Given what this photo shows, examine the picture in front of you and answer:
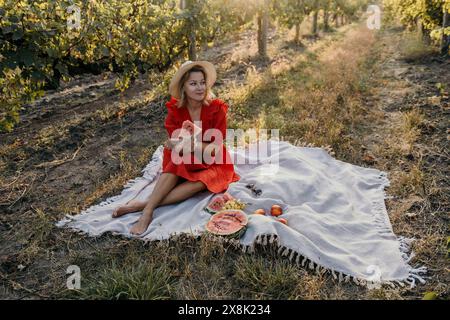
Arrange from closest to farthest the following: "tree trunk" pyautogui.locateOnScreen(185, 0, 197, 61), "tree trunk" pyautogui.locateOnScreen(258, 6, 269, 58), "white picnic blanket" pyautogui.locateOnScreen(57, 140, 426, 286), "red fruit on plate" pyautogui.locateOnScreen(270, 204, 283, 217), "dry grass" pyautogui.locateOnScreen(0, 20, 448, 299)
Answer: "dry grass" pyautogui.locateOnScreen(0, 20, 448, 299), "white picnic blanket" pyautogui.locateOnScreen(57, 140, 426, 286), "red fruit on plate" pyautogui.locateOnScreen(270, 204, 283, 217), "tree trunk" pyautogui.locateOnScreen(185, 0, 197, 61), "tree trunk" pyautogui.locateOnScreen(258, 6, 269, 58)

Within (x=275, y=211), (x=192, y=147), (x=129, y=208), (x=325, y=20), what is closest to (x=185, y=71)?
(x=192, y=147)

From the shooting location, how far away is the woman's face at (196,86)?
374 centimetres

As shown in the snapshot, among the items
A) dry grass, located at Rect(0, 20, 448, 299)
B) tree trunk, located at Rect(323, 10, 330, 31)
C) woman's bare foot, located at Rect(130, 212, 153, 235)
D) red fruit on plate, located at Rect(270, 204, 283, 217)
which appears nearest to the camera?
dry grass, located at Rect(0, 20, 448, 299)

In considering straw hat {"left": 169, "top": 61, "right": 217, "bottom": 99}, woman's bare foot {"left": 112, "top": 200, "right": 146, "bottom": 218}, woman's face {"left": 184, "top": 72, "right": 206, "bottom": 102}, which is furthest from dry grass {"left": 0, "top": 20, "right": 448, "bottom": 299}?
woman's face {"left": 184, "top": 72, "right": 206, "bottom": 102}

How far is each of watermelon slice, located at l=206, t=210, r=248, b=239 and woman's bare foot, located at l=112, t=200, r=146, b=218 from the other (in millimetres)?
873

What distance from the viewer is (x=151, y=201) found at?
12.1 ft

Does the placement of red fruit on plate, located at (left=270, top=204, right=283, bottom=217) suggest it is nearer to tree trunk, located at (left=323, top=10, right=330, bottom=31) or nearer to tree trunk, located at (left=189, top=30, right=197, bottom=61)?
tree trunk, located at (left=189, top=30, right=197, bottom=61)

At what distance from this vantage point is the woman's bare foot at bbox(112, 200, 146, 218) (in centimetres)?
371

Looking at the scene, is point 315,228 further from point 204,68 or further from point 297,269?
point 204,68

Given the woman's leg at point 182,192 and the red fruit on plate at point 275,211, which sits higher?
the woman's leg at point 182,192

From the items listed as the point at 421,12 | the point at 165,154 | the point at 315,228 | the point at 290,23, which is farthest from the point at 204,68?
the point at 290,23

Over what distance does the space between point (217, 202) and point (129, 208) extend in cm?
92

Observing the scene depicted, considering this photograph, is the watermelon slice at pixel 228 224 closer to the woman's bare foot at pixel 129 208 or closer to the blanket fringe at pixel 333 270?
the blanket fringe at pixel 333 270

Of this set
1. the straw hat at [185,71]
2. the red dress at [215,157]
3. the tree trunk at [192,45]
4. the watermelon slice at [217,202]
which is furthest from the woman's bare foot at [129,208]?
the tree trunk at [192,45]
